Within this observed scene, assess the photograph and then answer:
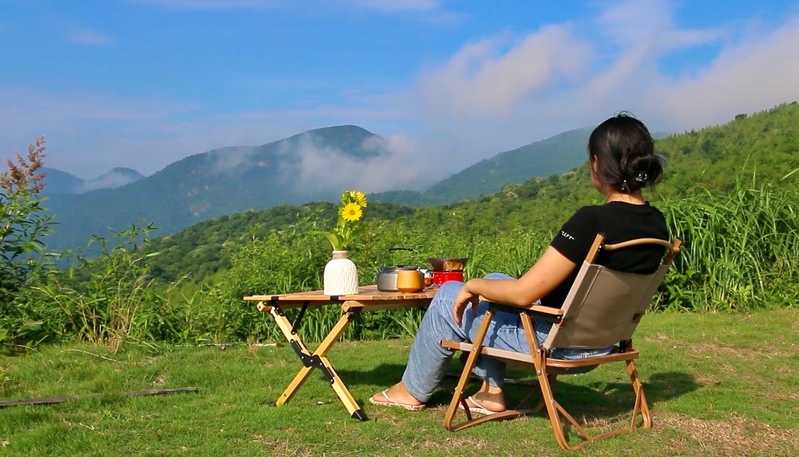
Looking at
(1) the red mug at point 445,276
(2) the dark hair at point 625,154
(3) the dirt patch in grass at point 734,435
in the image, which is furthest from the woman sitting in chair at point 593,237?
(1) the red mug at point 445,276

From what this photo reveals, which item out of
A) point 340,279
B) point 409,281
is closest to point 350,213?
point 340,279

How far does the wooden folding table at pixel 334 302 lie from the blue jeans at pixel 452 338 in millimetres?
243

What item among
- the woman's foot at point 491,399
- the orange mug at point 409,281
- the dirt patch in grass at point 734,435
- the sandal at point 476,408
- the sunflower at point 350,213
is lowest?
the dirt patch in grass at point 734,435

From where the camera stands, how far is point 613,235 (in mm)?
3635

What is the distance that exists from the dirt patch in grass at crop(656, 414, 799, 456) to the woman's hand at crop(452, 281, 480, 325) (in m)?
1.21

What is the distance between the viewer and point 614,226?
3652 millimetres

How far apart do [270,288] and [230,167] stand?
12870 cm

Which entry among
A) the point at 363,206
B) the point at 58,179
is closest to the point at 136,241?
the point at 363,206

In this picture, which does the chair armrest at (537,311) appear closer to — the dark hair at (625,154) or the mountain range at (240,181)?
the dark hair at (625,154)

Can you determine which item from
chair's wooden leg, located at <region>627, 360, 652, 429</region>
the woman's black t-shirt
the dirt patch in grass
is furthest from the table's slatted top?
the dirt patch in grass

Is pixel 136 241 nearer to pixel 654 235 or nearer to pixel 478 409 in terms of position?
pixel 478 409

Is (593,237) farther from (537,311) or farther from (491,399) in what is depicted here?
(491,399)

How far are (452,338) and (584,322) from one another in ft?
2.52

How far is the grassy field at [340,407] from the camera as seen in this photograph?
3846mm
